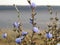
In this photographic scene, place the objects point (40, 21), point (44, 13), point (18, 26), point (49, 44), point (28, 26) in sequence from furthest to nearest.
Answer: point (44, 13) < point (40, 21) < point (28, 26) < point (49, 44) < point (18, 26)

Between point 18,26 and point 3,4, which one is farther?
point 3,4

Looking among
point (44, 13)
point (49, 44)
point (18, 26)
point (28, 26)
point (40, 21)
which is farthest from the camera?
point (44, 13)

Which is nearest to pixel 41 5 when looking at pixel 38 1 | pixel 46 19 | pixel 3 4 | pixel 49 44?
pixel 38 1

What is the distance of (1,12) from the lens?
6.12m

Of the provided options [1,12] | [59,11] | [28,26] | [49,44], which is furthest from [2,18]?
[49,44]

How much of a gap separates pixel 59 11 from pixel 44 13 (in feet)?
1.33

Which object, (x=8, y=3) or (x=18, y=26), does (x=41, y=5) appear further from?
(x=18, y=26)

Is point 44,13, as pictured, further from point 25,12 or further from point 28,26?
point 28,26

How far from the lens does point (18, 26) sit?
5.49 feet

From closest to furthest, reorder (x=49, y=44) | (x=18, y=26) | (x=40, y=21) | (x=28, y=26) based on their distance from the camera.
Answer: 1. (x=18, y=26)
2. (x=49, y=44)
3. (x=28, y=26)
4. (x=40, y=21)

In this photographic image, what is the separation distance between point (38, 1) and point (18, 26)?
4.47 meters

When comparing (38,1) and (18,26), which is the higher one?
(18,26)

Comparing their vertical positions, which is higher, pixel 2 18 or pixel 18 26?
pixel 18 26

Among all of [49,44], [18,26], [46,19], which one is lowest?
[46,19]
